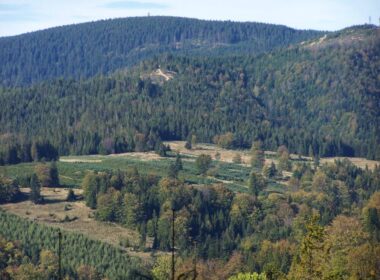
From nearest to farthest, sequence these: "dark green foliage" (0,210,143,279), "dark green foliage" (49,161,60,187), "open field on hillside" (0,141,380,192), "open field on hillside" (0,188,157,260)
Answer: "dark green foliage" (0,210,143,279) → "open field on hillside" (0,188,157,260) → "dark green foliage" (49,161,60,187) → "open field on hillside" (0,141,380,192)

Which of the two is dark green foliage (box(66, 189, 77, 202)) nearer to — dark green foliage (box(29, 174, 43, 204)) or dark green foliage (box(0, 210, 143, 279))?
dark green foliage (box(29, 174, 43, 204))

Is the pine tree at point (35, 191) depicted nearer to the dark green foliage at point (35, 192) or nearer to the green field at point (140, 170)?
the dark green foliage at point (35, 192)

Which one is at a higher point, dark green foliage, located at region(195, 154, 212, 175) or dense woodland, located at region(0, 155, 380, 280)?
dark green foliage, located at region(195, 154, 212, 175)

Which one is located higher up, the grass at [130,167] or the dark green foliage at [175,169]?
the dark green foliage at [175,169]

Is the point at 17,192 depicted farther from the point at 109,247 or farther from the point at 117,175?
the point at 109,247

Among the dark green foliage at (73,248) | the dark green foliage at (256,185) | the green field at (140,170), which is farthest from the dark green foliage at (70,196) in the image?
the dark green foliage at (256,185)

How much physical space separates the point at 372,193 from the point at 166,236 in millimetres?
58737

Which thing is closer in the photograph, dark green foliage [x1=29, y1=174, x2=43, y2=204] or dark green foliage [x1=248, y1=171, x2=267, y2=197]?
dark green foliage [x1=29, y1=174, x2=43, y2=204]

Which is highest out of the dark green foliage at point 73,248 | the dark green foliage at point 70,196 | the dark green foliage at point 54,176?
the dark green foliage at point 54,176

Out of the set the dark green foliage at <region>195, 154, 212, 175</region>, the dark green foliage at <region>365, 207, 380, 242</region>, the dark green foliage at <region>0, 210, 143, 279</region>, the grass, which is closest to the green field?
the grass

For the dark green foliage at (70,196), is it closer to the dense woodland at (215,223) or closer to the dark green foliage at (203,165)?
the dense woodland at (215,223)

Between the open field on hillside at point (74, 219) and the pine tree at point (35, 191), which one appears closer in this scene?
the open field on hillside at point (74, 219)

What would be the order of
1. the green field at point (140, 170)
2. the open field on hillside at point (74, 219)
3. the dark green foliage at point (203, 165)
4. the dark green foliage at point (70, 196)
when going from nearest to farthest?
the open field on hillside at point (74, 219) < the dark green foliage at point (70, 196) < the green field at point (140, 170) < the dark green foliage at point (203, 165)

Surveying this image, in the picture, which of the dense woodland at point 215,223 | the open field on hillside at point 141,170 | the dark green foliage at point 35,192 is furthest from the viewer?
the open field on hillside at point 141,170
